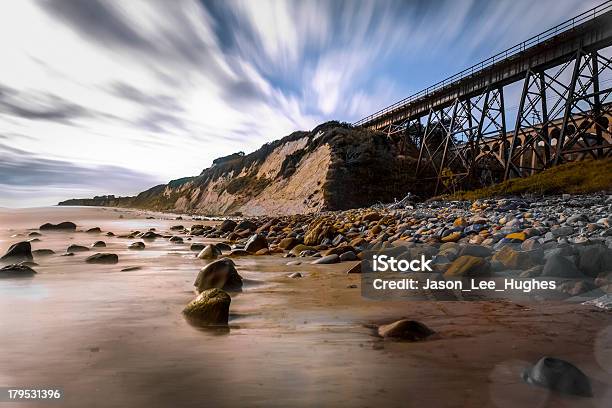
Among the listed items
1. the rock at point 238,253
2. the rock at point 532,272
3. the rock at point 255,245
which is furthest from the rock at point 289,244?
the rock at point 532,272

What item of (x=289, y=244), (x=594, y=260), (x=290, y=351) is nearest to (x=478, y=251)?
(x=594, y=260)

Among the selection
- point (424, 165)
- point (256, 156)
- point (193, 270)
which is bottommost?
point (193, 270)

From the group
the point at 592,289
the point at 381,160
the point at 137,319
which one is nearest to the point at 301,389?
the point at 137,319

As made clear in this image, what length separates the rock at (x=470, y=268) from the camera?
14.0 feet

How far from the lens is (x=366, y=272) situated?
5.37 meters

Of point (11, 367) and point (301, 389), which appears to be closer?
point (301, 389)

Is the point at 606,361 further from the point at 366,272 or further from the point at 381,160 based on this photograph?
the point at 381,160

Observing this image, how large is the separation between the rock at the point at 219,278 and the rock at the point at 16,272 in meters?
2.72

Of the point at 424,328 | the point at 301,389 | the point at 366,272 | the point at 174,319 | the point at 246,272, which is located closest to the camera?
the point at 301,389

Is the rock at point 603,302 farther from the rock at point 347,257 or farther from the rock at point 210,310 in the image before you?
the rock at point 347,257

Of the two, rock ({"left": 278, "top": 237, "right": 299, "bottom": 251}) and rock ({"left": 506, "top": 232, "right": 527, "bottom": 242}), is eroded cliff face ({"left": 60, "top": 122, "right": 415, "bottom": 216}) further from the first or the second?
rock ({"left": 506, "top": 232, "right": 527, "bottom": 242})

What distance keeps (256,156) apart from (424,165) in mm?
25537

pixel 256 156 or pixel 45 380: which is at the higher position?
pixel 256 156

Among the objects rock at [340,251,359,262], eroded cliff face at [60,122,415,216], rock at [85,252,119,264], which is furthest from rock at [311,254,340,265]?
eroded cliff face at [60,122,415,216]
